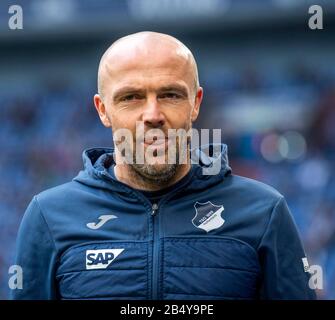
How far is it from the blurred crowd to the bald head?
3346 millimetres

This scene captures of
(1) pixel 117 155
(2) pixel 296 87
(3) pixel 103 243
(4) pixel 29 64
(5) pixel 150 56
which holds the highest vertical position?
(4) pixel 29 64

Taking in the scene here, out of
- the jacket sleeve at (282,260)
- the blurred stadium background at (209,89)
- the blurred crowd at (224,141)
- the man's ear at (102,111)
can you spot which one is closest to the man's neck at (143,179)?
the man's ear at (102,111)

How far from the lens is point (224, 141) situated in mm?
5551

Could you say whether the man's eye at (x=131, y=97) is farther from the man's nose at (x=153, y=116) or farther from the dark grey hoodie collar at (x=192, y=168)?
the dark grey hoodie collar at (x=192, y=168)

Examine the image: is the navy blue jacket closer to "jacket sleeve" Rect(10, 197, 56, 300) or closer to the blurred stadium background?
"jacket sleeve" Rect(10, 197, 56, 300)

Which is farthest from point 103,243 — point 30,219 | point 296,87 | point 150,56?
point 296,87

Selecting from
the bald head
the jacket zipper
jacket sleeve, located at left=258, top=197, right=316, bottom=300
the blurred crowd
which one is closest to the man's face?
the bald head

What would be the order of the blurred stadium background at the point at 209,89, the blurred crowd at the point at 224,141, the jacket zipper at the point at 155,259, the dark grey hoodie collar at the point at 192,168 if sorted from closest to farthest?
the jacket zipper at the point at 155,259 < the dark grey hoodie collar at the point at 192,168 < the blurred crowd at the point at 224,141 < the blurred stadium background at the point at 209,89

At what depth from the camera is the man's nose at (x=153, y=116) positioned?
1442 millimetres

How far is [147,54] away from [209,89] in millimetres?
4664

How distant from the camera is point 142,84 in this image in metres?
1.45

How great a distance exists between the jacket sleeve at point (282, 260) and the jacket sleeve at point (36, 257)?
43cm

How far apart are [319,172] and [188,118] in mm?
4063

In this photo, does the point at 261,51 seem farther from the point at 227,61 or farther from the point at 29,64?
the point at 29,64
